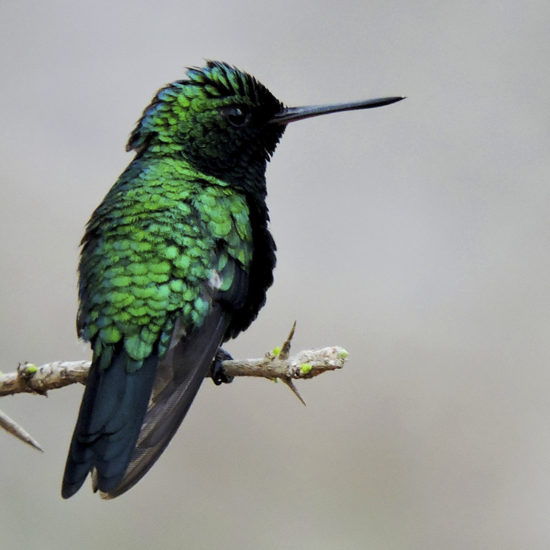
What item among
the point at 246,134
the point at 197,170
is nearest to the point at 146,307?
the point at 197,170

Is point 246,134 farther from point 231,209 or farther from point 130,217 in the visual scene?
point 130,217

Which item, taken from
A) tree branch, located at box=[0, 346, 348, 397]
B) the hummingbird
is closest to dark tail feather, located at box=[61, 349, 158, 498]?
the hummingbird

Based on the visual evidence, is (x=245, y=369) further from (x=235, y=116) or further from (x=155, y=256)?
(x=235, y=116)

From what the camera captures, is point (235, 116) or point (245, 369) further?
point (235, 116)

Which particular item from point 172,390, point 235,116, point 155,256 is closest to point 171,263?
point 155,256

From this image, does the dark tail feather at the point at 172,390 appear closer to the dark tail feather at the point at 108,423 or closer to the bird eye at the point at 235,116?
the dark tail feather at the point at 108,423

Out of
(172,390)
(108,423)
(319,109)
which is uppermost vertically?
(319,109)

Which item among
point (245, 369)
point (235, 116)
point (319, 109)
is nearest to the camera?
point (245, 369)
